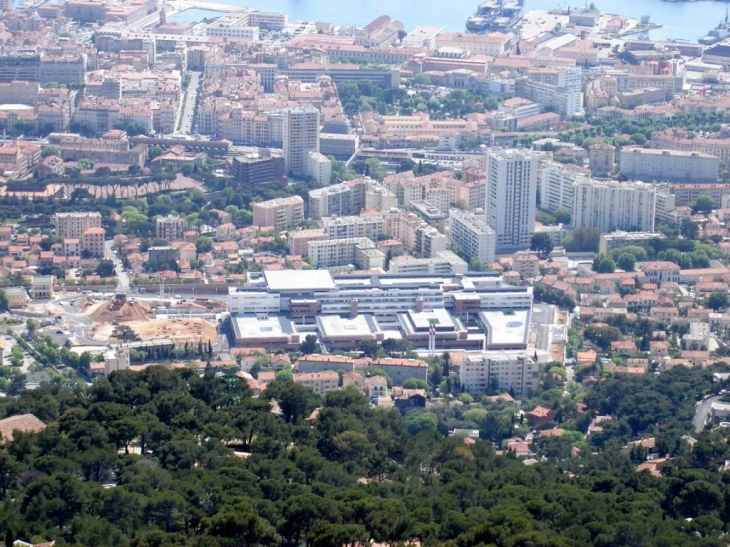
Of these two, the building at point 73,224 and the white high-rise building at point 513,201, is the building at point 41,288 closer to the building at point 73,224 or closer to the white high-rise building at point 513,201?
the building at point 73,224

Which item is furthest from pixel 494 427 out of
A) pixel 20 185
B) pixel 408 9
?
pixel 408 9

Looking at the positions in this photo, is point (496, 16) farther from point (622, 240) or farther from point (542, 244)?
point (542, 244)

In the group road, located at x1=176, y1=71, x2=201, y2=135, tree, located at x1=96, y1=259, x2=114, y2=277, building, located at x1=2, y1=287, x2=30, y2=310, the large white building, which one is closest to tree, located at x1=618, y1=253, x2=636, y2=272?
the large white building

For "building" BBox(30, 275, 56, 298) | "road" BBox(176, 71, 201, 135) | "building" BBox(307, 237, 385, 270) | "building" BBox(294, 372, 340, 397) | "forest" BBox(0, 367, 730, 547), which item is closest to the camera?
"forest" BBox(0, 367, 730, 547)

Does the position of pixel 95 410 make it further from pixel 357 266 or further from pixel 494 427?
pixel 357 266

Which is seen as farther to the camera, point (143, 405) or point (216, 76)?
point (216, 76)

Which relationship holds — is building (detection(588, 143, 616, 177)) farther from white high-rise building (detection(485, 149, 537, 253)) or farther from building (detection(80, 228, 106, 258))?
building (detection(80, 228, 106, 258))
